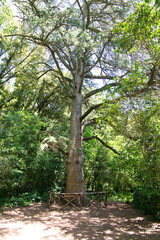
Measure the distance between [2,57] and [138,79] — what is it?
13.3 m

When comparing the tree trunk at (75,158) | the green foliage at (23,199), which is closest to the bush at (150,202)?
the tree trunk at (75,158)

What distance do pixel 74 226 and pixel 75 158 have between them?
386 cm

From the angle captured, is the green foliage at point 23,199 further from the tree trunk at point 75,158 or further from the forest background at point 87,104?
the tree trunk at point 75,158

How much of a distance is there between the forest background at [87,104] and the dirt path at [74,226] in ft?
3.72

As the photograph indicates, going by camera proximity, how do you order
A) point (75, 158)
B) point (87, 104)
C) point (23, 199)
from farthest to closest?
point (87, 104) < point (75, 158) < point (23, 199)

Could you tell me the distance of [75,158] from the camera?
916 cm

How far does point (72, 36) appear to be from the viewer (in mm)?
7109

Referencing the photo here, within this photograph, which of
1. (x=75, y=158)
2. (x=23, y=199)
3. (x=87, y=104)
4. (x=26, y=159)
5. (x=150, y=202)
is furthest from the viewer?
(x=87, y=104)

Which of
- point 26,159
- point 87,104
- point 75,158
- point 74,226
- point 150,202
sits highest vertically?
point 87,104

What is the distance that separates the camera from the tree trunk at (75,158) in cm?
869

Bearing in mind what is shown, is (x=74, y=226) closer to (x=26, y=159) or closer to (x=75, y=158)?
(x=75, y=158)

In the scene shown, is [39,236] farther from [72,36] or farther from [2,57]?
[2,57]

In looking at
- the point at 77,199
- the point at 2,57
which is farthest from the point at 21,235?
the point at 2,57

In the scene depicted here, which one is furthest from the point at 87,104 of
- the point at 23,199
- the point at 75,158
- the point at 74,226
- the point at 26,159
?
the point at 74,226
